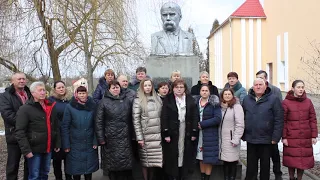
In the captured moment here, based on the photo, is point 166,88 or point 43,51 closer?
point 166,88

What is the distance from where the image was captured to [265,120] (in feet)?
15.5

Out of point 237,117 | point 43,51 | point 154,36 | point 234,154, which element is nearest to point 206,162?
point 234,154

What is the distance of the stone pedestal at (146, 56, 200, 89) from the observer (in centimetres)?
635

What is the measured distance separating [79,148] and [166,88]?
147 centimetres

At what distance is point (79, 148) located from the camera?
4699 millimetres

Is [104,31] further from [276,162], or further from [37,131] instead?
[276,162]

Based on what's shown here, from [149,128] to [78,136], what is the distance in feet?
3.18

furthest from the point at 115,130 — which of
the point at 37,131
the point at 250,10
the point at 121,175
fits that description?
the point at 250,10

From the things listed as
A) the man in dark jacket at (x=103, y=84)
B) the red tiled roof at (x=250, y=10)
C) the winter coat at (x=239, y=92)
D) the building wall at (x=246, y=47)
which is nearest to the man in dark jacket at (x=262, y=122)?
the winter coat at (x=239, y=92)

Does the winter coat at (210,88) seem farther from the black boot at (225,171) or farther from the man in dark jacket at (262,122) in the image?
the black boot at (225,171)

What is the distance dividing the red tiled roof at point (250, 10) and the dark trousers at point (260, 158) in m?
23.8

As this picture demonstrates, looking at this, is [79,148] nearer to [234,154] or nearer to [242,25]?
[234,154]

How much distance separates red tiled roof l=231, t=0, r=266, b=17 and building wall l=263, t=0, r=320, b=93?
0.63m

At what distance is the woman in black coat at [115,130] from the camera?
4.63 meters
